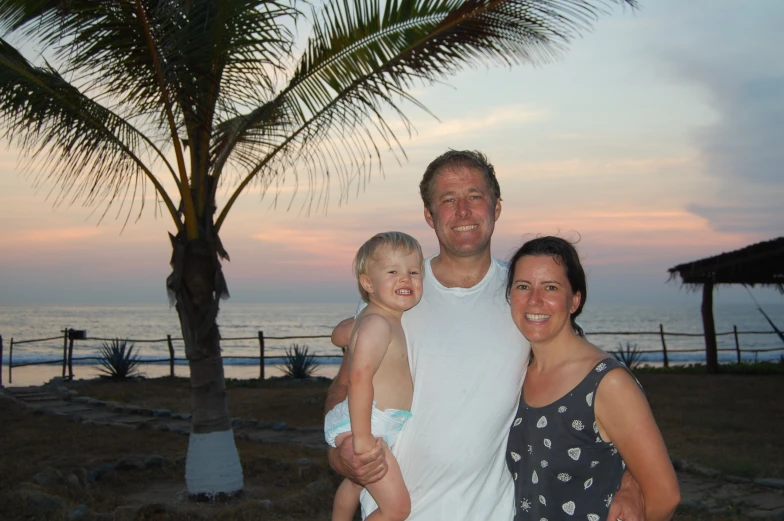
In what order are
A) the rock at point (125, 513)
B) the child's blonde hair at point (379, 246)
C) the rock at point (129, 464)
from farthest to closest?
the rock at point (129, 464) < the rock at point (125, 513) < the child's blonde hair at point (379, 246)

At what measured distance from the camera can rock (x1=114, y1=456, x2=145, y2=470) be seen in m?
8.18

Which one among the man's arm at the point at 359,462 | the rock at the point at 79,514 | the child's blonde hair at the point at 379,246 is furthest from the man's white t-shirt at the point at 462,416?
the rock at the point at 79,514

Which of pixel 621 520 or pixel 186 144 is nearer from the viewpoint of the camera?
pixel 621 520

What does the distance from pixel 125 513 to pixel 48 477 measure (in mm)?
1919

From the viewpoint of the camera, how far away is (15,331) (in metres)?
→ 61.2

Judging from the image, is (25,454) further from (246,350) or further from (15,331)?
(15,331)

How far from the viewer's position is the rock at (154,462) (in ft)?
27.5

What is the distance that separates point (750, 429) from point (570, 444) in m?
9.24

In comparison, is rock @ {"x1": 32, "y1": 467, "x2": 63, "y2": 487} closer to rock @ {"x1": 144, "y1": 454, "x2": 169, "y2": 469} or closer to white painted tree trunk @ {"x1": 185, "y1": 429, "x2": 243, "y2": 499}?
rock @ {"x1": 144, "y1": 454, "x2": 169, "y2": 469}

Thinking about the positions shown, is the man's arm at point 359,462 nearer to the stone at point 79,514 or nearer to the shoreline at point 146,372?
the stone at point 79,514

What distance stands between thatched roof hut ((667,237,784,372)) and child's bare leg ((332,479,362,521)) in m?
14.0

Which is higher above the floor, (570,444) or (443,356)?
(443,356)

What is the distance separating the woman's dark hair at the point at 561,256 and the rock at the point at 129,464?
6.93m

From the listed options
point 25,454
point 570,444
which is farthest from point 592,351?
point 25,454
